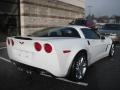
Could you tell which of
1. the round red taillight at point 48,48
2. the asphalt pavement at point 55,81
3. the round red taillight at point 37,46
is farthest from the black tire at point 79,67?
the round red taillight at point 37,46

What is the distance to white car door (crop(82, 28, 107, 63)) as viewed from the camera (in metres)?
6.14

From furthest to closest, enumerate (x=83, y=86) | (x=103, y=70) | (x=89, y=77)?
(x=103, y=70), (x=89, y=77), (x=83, y=86)

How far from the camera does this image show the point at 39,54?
483 cm

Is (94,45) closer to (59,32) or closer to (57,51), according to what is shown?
(59,32)

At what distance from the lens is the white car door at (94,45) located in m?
6.14

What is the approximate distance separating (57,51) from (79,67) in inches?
40.8

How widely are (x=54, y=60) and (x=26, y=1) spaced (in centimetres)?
1238

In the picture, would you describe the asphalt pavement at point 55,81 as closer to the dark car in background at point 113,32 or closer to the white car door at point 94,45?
the white car door at point 94,45

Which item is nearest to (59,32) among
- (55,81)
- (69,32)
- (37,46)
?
(69,32)

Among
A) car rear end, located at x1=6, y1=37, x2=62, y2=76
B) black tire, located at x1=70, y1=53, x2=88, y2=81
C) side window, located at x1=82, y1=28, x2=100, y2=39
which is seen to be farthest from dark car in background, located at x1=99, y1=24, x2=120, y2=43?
car rear end, located at x1=6, y1=37, x2=62, y2=76

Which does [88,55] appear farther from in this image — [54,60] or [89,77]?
[54,60]

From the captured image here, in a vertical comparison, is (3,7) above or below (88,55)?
above

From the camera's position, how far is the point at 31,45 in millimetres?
4922

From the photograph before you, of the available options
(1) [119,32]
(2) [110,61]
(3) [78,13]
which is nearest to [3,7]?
(1) [119,32]
